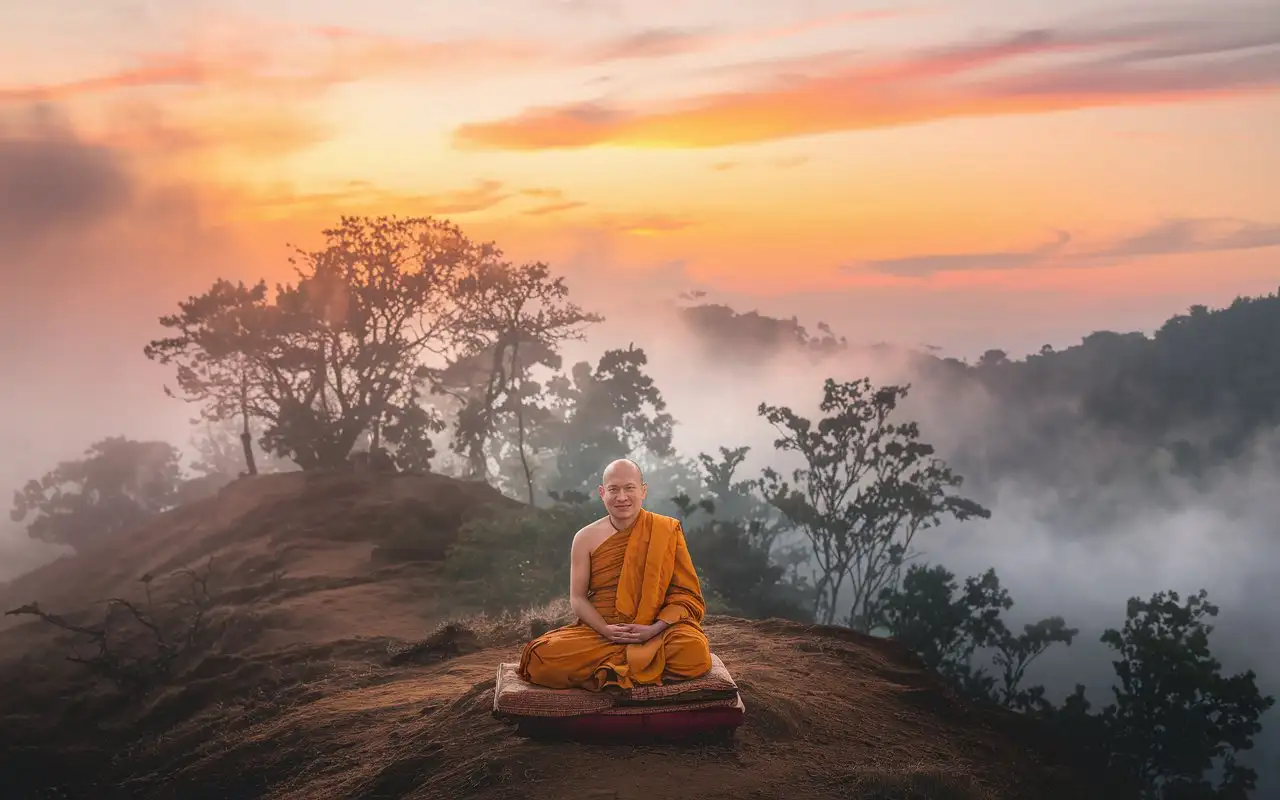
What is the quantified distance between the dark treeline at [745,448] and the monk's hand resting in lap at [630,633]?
8285 millimetres

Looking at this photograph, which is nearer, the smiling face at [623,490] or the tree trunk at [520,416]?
the smiling face at [623,490]

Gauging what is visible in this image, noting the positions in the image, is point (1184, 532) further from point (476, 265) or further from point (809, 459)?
point (476, 265)

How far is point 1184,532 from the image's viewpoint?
42.1 metres

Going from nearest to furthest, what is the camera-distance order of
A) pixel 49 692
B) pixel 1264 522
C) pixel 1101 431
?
pixel 49 692
pixel 1264 522
pixel 1101 431

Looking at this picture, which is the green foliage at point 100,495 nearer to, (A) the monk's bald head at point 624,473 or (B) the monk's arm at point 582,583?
(B) the monk's arm at point 582,583

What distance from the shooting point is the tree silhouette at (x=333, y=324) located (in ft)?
107

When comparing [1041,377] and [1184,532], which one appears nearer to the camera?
[1184,532]

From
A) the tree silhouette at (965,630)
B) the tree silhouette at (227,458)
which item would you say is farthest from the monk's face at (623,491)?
the tree silhouette at (227,458)

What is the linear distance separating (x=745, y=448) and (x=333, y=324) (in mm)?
18927

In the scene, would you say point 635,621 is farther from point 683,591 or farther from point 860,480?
point 860,480

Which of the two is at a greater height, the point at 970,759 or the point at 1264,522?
the point at 970,759

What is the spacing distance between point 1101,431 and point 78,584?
1797 inches

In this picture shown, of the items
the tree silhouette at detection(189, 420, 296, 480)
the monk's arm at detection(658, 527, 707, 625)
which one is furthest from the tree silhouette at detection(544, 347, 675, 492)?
the monk's arm at detection(658, 527, 707, 625)

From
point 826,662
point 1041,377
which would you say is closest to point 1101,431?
point 1041,377
